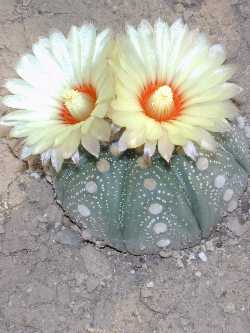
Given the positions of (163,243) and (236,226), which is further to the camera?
(236,226)

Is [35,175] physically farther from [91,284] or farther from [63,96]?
[63,96]

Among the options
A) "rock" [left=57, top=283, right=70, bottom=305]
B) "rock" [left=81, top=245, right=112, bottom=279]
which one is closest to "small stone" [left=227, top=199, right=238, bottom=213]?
"rock" [left=81, top=245, right=112, bottom=279]

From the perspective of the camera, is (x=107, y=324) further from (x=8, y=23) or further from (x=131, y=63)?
(x=8, y=23)

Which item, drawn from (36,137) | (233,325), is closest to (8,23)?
(36,137)

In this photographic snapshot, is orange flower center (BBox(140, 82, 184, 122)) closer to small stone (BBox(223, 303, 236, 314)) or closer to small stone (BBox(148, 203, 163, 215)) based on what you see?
small stone (BBox(148, 203, 163, 215))

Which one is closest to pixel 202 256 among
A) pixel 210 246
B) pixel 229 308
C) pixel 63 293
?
pixel 210 246
